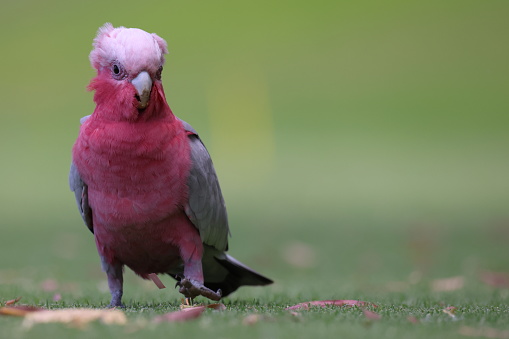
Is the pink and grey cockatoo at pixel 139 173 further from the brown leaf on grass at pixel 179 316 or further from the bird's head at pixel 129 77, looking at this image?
the brown leaf on grass at pixel 179 316

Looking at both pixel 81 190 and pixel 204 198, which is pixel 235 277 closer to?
pixel 204 198

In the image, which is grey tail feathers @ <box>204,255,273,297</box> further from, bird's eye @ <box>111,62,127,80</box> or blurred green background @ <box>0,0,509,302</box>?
blurred green background @ <box>0,0,509,302</box>

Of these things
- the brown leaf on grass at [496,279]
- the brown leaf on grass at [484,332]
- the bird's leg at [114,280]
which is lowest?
the bird's leg at [114,280]

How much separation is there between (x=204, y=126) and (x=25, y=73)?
5.62 m

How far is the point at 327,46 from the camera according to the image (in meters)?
20.9

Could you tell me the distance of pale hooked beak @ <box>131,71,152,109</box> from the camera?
13.3 feet

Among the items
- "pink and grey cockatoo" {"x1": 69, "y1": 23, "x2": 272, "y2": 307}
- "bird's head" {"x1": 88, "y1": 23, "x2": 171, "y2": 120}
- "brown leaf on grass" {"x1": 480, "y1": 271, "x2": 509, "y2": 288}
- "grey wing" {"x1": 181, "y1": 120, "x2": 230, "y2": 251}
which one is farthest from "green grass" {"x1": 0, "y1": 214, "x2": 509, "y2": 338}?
"bird's head" {"x1": 88, "y1": 23, "x2": 171, "y2": 120}

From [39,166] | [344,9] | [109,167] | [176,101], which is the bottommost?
[39,166]

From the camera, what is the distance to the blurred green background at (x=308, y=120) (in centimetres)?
957

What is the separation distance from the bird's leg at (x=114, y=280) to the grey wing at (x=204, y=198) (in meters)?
0.54

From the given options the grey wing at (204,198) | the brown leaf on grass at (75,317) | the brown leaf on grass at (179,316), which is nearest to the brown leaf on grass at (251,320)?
the brown leaf on grass at (179,316)

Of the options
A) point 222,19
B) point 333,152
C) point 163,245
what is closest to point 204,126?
point 333,152

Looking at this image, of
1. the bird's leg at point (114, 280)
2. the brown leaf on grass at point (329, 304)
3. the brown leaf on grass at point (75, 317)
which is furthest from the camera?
the bird's leg at point (114, 280)

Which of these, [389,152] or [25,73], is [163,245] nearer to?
[389,152]
